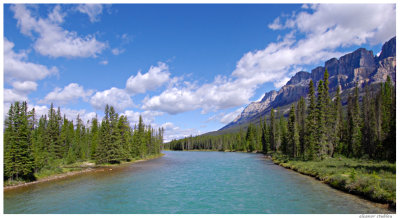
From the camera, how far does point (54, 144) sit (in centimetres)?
6366

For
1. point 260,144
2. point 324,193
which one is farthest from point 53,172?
point 260,144

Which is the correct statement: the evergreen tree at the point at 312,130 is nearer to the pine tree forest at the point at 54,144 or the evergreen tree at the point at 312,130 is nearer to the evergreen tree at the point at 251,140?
the pine tree forest at the point at 54,144

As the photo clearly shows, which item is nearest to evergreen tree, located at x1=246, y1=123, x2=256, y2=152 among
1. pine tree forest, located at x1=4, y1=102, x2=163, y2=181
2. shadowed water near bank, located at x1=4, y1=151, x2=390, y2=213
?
pine tree forest, located at x1=4, y1=102, x2=163, y2=181

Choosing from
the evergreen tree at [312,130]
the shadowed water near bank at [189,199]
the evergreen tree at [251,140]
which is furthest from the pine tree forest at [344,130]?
the evergreen tree at [251,140]

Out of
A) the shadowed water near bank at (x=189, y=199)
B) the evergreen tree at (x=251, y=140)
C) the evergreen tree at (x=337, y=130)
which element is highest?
the evergreen tree at (x=337, y=130)

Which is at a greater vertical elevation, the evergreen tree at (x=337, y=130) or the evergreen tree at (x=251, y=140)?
the evergreen tree at (x=337, y=130)

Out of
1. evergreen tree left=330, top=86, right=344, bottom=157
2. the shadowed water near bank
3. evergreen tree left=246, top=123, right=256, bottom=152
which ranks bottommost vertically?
evergreen tree left=246, top=123, right=256, bottom=152

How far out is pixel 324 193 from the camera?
22.7 m

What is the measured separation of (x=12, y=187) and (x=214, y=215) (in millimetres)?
27642

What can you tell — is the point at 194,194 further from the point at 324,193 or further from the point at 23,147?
the point at 23,147

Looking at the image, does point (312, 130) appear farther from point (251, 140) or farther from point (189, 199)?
point (251, 140)

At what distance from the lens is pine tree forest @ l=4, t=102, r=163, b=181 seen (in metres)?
30.8

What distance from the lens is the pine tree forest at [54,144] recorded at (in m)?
30.8

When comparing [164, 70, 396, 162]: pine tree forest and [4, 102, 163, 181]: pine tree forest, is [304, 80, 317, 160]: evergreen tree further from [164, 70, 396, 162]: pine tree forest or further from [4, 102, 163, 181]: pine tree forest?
[4, 102, 163, 181]: pine tree forest
